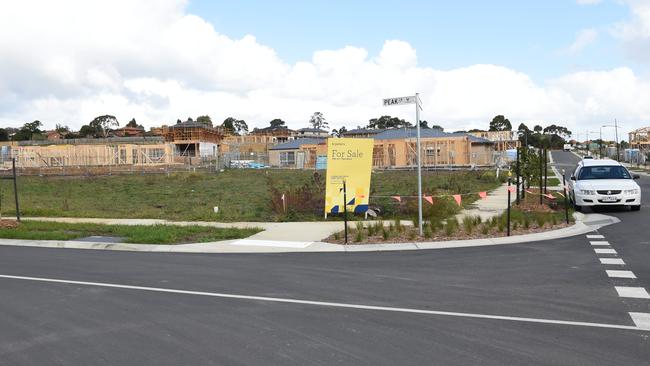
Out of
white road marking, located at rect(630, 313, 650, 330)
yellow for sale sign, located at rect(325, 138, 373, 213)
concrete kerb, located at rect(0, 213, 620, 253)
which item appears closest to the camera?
white road marking, located at rect(630, 313, 650, 330)

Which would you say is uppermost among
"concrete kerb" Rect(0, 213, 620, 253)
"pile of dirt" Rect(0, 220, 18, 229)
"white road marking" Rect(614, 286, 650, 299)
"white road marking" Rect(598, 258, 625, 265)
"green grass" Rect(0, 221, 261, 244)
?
"pile of dirt" Rect(0, 220, 18, 229)

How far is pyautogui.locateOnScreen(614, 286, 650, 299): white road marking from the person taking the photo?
7.00 metres

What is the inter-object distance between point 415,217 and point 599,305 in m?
9.41

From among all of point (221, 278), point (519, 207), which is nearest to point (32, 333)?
point (221, 278)

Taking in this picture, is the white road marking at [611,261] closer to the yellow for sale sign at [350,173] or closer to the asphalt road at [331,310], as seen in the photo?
the asphalt road at [331,310]

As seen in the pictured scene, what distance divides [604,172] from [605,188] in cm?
190

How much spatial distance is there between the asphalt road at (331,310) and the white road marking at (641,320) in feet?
0.49

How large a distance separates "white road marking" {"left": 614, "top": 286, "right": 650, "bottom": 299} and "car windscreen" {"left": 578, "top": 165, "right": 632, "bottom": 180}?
12119 mm

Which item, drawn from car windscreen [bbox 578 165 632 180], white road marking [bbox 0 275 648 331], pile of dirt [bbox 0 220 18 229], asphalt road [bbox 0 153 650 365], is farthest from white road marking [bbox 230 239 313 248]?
car windscreen [bbox 578 165 632 180]

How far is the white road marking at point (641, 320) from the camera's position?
228 inches

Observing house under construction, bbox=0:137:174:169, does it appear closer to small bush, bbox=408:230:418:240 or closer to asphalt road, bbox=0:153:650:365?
small bush, bbox=408:230:418:240

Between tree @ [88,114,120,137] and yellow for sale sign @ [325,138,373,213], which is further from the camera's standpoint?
tree @ [88,114,120,137]

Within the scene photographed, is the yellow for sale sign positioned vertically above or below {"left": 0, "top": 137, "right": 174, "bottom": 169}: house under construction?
below

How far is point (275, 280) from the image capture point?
8562mm
